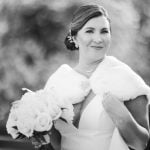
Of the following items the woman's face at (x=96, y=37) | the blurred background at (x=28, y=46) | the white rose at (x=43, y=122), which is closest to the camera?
the white rose at (x=43, y=122)

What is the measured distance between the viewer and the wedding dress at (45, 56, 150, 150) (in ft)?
6.55

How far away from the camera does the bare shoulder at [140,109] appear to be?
1.95 metres

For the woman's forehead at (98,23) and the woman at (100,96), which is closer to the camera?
the woman at (100,96)

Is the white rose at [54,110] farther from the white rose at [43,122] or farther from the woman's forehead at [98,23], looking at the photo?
the woman's forehead at [98,23]

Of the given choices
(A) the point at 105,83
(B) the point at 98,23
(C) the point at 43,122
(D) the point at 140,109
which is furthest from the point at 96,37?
(C) the point at 43,122

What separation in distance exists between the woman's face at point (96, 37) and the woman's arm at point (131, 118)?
0.29 m

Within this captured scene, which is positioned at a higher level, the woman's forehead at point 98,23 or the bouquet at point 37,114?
the woman's forehead at point 98,23

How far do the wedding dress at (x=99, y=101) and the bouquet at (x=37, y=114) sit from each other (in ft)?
0.57

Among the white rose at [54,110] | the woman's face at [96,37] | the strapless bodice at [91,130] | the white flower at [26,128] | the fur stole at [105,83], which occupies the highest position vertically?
the woman's face at [96,37]

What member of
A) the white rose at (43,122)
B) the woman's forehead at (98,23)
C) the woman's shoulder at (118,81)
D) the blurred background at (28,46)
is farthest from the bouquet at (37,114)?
the blurred background at (28,46)

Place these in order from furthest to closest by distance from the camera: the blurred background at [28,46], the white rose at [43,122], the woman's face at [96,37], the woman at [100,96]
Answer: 1. the blurred background at [28,46]
2. the woman's face at [96,37]
3. the woman at [100,96]
4. the white rose at [43,122]

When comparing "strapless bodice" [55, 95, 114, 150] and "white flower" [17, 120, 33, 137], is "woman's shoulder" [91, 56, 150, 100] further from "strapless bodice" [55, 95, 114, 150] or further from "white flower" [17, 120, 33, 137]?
"white flower" [17, 120, 33, 137]

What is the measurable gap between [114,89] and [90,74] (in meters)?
0.23

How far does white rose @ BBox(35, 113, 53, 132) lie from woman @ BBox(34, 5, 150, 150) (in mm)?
285
